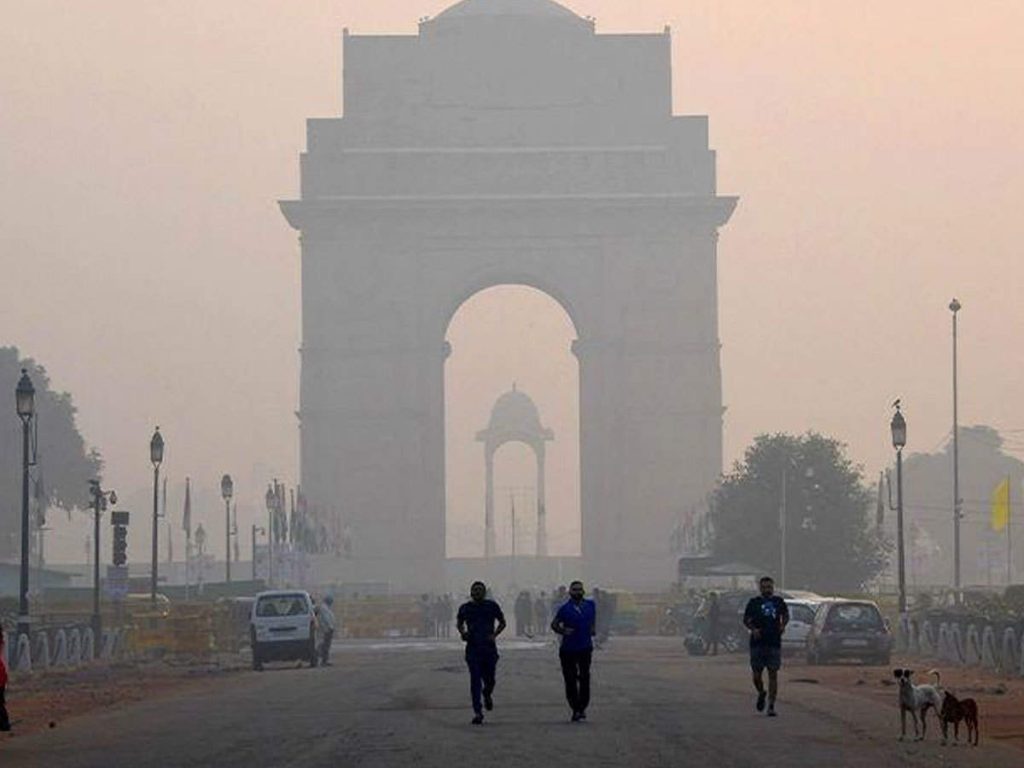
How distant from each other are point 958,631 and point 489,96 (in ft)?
233

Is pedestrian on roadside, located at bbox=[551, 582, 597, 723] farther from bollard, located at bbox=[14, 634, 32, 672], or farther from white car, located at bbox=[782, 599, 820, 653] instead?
white car, located at bbox=[782, 599, 820, 653]

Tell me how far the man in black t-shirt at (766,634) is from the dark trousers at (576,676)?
7.00 feet

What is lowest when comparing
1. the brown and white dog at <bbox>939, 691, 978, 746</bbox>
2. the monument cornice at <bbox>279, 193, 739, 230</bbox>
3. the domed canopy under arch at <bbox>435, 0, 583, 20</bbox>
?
the brown and white dog at <bbox>939, 691, 978, 746</bbox>

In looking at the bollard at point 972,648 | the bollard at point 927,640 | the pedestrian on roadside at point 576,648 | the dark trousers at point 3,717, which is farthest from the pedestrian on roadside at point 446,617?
the dark trousers at point 3,717

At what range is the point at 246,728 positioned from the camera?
2795cm

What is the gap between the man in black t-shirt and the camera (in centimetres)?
2961

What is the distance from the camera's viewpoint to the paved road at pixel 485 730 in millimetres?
23156

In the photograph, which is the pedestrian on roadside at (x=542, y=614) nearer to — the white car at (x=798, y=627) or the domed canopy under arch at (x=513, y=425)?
the white car at (x=798, y=627)

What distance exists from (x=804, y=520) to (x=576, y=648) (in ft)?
191

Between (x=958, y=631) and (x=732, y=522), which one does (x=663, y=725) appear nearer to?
(x=958, y=631)

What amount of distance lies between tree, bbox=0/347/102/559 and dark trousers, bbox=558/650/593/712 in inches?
4045

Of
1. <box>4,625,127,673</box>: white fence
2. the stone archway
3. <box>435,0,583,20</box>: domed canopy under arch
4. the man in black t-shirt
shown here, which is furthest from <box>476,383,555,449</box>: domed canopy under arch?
the man in black t-shirt

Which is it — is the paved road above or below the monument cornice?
below

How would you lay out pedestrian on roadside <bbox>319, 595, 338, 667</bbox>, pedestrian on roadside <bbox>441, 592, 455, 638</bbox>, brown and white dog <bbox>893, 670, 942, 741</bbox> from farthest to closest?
pedestrian on roadside <bbox>441, 592, 455, 638</bbox>, pedestrian on roadside <bbox>319, 595, 338, 667</bbox>, brown and white dog <bbox>893, 670, 942, 741</bbox>
